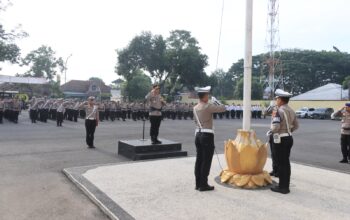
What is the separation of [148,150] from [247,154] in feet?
12.6

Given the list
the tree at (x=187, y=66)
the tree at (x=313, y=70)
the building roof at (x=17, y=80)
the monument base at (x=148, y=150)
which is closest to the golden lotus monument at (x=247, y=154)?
the monument base at (x=148, y=150)

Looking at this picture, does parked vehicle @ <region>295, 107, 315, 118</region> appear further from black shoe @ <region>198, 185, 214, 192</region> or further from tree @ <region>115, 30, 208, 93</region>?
black shoe @ <region>198, 185, 214, 192</region>

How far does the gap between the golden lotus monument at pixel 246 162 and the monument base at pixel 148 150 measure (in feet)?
10.7

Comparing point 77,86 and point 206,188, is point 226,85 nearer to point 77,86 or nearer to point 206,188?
point 77,86

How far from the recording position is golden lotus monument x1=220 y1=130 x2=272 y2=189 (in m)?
6.66

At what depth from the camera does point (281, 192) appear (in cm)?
626

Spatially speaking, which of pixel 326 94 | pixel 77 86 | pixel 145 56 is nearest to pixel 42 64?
pixel 77 86

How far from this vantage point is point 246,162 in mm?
6727

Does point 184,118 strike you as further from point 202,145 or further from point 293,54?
point 293,54

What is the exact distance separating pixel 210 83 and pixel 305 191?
5206 centimetres

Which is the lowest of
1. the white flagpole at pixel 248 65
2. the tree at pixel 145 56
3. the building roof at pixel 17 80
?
the white flagpole at pixel 248 65

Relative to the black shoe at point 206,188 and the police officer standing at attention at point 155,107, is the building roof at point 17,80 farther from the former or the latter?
the black shoe at point 206,188

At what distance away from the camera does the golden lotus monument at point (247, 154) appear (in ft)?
22.0

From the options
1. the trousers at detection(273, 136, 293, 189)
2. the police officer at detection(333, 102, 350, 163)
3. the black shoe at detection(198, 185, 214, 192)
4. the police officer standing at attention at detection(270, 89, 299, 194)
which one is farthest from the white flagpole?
the police officer at detection(333, 102, 350, 163)
